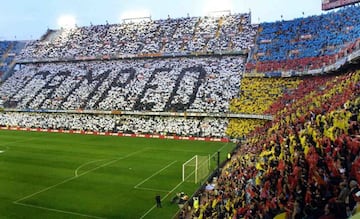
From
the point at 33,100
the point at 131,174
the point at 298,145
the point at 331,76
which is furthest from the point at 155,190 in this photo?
the point at 33,100

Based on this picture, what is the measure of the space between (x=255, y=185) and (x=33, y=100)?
58.8 meters

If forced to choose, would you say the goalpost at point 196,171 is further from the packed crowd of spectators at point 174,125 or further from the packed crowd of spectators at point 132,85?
the packed crowd of spectators at point 132,85

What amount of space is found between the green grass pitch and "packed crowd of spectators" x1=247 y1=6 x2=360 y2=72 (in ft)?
60.4

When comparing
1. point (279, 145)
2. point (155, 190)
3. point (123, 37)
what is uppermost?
point (123, 37)

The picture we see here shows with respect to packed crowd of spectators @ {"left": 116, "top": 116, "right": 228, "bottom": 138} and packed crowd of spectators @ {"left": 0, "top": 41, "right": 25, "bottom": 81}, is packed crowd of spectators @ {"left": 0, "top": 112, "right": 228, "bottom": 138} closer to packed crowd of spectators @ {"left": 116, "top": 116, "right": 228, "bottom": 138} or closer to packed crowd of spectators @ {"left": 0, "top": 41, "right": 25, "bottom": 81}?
packed crowd of spectators @ {"left": 116, "top": 116, "right": 228, "bottom": 138}

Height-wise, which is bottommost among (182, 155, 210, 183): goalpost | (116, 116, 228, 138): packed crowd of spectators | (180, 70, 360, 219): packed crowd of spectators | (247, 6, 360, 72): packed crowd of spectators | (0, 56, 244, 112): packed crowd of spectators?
(182, 155, 210, 183): goalpost

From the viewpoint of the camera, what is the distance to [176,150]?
43219mm

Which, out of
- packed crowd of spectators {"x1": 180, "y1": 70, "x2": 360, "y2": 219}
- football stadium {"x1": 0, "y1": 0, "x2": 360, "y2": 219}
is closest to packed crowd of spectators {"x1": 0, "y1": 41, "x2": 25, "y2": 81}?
football stadium {"x1": 0, "y1": 0, "x2": 360, "y2": 219}

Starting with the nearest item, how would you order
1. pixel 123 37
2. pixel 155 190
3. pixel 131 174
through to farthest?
pixel 155 190 → pixel 131 174 → pixel 123 37

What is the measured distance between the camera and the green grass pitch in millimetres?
23578

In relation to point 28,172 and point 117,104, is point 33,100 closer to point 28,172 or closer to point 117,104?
point 117,104

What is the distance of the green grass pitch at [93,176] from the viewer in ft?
77.4

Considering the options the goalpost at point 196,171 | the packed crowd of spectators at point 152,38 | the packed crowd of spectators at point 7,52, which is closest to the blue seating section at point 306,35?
the packed crowd of spectators at point 152,38

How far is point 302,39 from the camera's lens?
6197cm
